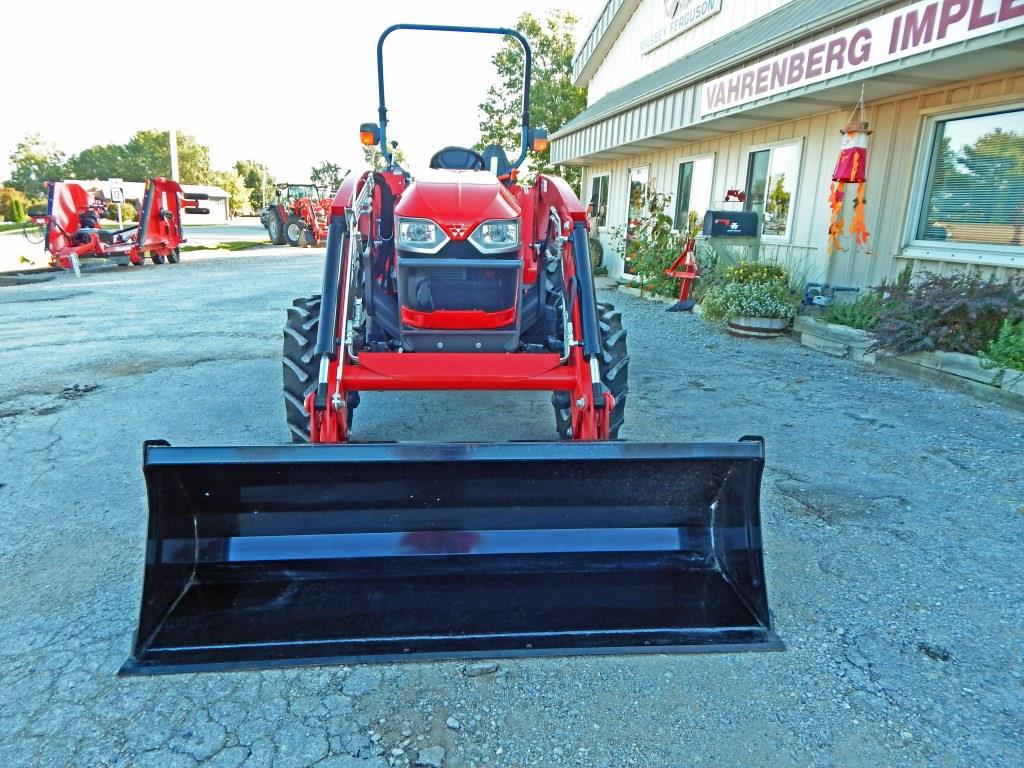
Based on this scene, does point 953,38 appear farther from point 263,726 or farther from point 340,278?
point 263,726

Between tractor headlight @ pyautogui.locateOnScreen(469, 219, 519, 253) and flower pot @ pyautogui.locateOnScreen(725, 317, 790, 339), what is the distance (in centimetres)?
497

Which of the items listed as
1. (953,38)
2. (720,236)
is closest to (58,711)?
(953,38)

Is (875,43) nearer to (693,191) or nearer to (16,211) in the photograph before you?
(693,191)

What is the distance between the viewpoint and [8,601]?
240cm

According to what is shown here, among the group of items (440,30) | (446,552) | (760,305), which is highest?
(440,30)

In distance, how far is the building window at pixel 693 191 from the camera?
32.8 ft

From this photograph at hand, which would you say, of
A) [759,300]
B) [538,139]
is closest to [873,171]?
[759,300]

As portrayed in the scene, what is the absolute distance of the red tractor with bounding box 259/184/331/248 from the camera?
21547 mm

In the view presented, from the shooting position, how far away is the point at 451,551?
230cm

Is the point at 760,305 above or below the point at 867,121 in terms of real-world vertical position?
below

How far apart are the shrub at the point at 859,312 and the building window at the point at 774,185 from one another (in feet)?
5.31

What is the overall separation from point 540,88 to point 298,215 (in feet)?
36.5

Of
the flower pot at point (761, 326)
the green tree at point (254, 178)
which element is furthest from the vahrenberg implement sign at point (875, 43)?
the green tree at point (254, 178)

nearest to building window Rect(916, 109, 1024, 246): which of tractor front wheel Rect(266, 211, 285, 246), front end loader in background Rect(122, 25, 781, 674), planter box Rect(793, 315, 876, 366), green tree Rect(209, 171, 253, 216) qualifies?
planter box Rect(793, 315, 876, 366)
